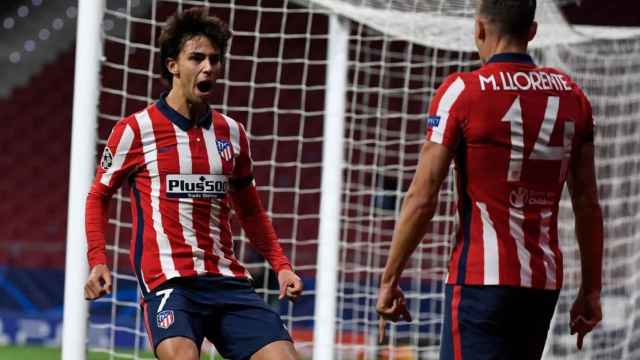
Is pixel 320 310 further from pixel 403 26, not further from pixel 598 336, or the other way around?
pixel 598 336

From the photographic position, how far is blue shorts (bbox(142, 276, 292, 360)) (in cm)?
362

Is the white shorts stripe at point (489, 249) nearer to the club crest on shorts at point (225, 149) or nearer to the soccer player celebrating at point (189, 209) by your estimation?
the soccer player celebrating at point (189, 209)

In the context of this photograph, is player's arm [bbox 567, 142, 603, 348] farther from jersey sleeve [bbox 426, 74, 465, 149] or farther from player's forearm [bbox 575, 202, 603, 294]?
jersey sleeve [bbox 426, 74, 465, 149]

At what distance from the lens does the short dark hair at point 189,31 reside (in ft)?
12.7

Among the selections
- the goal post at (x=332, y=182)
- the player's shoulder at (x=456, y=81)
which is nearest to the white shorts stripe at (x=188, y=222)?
the player's shoulder at (x=456, y=81)

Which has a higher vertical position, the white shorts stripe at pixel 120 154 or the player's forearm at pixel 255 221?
the white shorts stripe at pixel 120 154

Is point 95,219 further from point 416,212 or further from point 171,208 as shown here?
point 416,212

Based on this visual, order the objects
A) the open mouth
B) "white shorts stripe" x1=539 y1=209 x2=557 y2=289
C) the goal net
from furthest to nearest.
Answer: the goal net → the open mouth → "white shorts stripe" x1=539 y1=209 x2=557 y2=289

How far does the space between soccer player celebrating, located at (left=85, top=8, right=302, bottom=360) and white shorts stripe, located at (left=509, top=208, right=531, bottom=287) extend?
3.33ft

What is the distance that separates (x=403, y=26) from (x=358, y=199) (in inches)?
238

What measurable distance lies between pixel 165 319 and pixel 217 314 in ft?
0.63

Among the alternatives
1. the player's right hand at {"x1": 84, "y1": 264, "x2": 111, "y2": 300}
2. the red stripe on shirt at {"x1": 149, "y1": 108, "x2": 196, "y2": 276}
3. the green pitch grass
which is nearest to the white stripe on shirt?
the red stripe on shirt at {"x1": 149, "y1": 108, "x2": 196, "y2": 276}

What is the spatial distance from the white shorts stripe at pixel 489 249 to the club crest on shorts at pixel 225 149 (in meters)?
1.25

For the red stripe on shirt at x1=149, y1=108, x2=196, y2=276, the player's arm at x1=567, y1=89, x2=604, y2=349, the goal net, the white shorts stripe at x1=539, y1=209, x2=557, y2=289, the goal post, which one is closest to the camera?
the white shorts stripe at x1=539, y1=209, x2=557, y2=289
